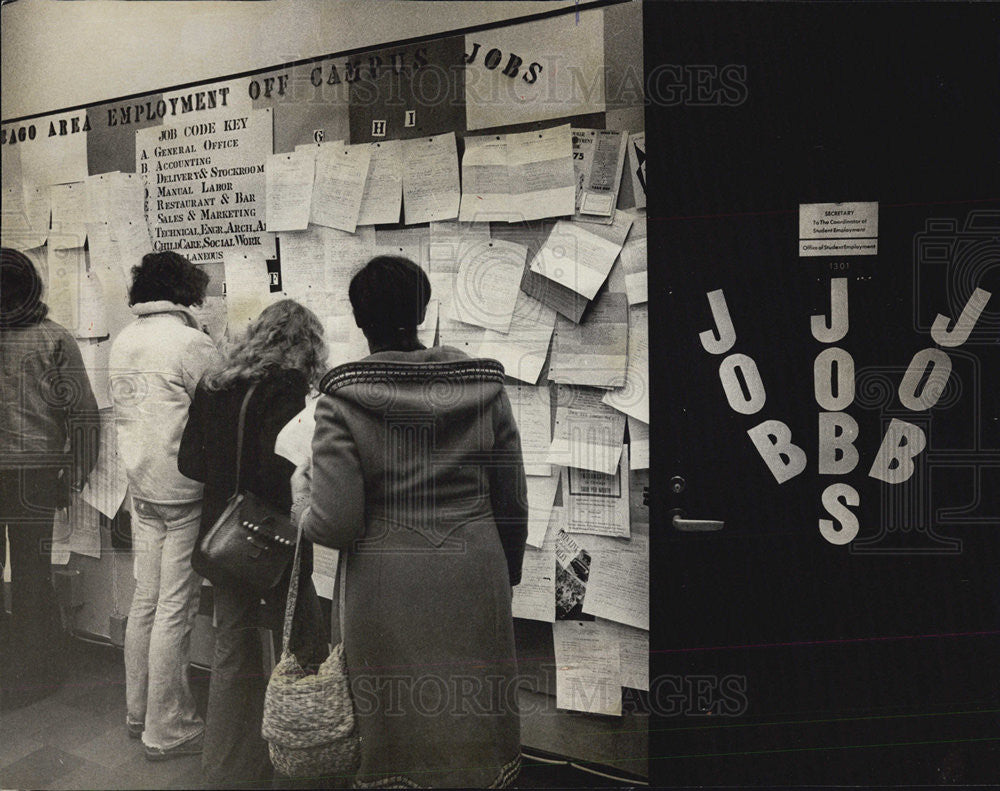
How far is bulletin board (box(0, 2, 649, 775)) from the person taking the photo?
1534 mm

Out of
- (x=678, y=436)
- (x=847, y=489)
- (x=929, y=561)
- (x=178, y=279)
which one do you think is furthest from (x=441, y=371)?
(x=929, y=561)

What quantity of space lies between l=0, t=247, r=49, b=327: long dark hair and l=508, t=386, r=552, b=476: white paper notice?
4.36ft

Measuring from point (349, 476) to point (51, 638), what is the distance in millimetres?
1064

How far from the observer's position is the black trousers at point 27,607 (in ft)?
5.71

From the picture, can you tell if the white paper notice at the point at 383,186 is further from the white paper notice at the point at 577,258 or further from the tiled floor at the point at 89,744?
the tiled floor at the point at 89,744

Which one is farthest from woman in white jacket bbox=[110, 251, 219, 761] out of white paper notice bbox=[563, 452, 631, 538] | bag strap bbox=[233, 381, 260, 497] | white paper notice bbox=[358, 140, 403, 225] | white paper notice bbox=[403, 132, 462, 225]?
A: white paper notice bbox=[563, 452, 631, 538]

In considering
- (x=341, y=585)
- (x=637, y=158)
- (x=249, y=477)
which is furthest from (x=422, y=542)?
(x=637, y=158)

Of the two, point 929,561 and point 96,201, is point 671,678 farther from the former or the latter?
point 96,201

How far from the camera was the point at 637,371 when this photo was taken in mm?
1553

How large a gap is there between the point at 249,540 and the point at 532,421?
2.60ft

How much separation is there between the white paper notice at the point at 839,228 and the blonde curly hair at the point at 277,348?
1.25 meters

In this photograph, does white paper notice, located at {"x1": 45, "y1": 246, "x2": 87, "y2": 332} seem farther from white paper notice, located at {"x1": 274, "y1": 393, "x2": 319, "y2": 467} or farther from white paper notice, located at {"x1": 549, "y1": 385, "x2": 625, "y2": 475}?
white paper notice, located at {"x1": 549, "y1": 385, "x2": 625, "y2": 475}

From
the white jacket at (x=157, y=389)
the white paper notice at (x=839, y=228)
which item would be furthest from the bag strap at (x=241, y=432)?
the white paper notice at (x=839, y=228)

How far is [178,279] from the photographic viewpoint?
1645mm
